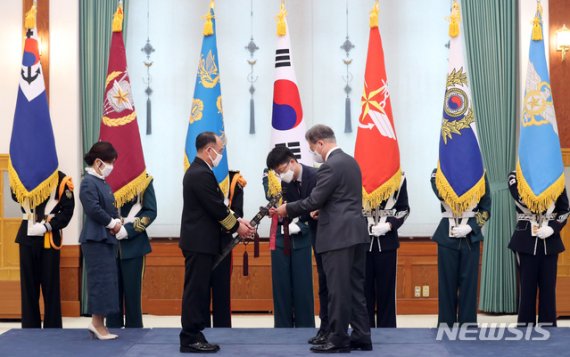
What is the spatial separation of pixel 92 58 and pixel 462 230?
380cm

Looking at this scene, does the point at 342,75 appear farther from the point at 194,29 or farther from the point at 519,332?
the point at 519,332

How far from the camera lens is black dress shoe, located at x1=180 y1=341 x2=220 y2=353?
4.82 metres

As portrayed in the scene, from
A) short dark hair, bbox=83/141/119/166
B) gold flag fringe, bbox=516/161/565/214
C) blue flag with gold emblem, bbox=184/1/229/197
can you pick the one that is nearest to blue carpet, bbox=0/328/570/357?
gold flag fringe, bbox=516/161/565/214

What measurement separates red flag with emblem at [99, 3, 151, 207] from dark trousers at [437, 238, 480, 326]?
220 cm

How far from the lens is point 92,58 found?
7754mm

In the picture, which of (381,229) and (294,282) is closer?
(381,229)

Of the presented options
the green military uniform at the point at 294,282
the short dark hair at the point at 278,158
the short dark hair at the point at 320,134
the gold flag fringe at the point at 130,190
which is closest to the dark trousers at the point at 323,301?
the short dark hair at the point at 278,158

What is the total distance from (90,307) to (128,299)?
0.85 metres

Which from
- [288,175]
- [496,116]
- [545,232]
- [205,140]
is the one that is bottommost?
[545,232]

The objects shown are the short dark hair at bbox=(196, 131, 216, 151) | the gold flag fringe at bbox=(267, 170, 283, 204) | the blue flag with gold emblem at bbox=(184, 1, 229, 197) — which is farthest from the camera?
the blue flag with gold emblem at bbox=(184, 1, 229, 197)

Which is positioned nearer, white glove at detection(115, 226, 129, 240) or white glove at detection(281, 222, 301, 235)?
white glove at detection(115, 226, 129, 240)

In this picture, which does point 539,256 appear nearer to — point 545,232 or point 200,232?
point 545,232

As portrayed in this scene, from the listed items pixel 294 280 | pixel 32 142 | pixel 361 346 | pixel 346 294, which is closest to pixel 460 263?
pixel 294 280

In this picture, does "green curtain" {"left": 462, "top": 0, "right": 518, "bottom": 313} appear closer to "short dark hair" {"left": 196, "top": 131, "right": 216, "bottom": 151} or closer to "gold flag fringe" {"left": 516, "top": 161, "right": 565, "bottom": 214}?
"gold flag fringe" {"left": 516, "top": 161, "right": 565, "bottom": 214}
